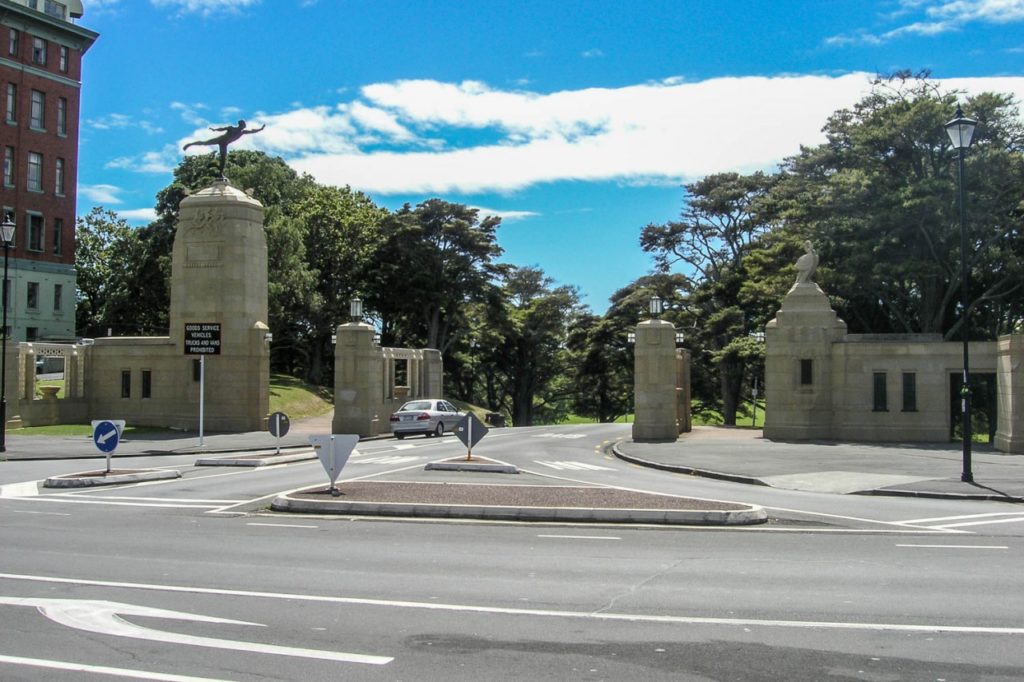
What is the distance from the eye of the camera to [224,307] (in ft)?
128

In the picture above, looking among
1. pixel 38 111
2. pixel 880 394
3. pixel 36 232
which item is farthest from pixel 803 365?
pixel 38 111

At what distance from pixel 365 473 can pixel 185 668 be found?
16.1m

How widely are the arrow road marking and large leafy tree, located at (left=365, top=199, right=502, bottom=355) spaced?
168ft

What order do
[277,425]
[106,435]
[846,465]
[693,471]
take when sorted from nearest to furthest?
[106,435]
[693,471]
[846,465]
[277,425]

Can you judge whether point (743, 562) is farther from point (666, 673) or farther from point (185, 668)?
point (185, 668)

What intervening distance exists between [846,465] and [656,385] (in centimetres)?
1103

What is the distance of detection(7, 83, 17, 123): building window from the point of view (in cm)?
5544

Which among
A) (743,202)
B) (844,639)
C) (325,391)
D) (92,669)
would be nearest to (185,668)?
(92,669)

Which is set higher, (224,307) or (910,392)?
(224,307)

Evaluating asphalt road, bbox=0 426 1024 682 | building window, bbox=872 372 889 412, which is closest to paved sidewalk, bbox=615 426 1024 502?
building window, bbox=872 372 889 412

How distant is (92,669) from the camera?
6281 mm

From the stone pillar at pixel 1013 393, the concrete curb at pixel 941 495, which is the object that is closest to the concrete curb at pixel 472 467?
the concrete curb at pixel 941 495

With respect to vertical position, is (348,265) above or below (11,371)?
above

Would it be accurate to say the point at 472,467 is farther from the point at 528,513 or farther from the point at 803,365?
the point at 803,365
